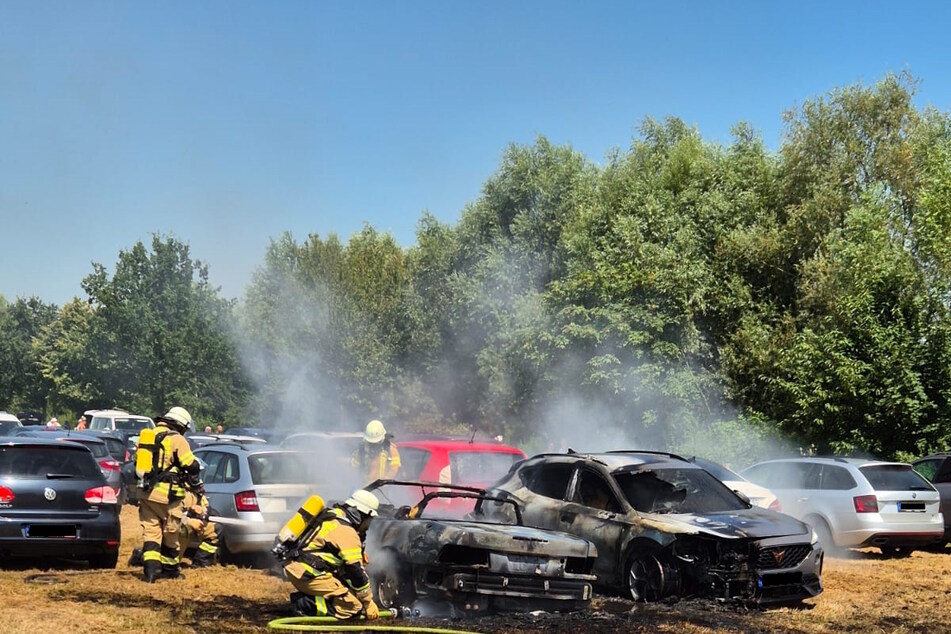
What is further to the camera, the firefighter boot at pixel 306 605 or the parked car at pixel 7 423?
the parked car at pixel 7 423

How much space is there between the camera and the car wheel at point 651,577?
30.3ft

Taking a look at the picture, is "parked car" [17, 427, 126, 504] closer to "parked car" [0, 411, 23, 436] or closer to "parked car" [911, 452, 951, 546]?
"parked car" [0, 411, 23, 436]

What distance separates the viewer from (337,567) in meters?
7.46

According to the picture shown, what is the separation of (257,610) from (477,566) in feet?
7.01

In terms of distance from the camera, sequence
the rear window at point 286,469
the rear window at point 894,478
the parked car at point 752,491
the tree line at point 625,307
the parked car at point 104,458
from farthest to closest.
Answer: the tree line at point 625,307, the parked car at point 104,458, the rear window at point 894,478, the parked car at point 752,491, the rear window at point 286,469

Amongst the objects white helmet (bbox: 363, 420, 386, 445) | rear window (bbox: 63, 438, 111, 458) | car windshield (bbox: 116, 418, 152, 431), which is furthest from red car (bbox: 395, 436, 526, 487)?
car windshield (bbox: 116, 418, 152, 431)

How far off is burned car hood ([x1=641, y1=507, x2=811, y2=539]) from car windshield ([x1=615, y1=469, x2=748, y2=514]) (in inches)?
10.6

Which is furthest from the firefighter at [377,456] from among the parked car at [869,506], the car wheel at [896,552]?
the car wheel at [896,552]

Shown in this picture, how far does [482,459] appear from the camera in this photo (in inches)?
475

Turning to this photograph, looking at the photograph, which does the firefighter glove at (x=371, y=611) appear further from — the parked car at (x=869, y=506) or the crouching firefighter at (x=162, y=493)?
the parked car at (x=869, y=506)

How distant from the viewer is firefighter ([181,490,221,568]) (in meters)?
10.8

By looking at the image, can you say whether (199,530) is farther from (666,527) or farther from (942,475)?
(942,475)

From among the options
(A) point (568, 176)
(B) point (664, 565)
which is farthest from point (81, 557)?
(A) point (568, 176)

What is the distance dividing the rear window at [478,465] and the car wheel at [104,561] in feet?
12.5
